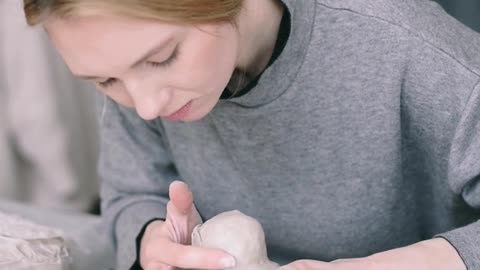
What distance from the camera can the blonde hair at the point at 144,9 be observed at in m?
0.66

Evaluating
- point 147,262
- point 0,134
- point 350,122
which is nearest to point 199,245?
point 147,262

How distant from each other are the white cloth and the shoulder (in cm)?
80

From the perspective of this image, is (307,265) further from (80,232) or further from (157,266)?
(80,232)

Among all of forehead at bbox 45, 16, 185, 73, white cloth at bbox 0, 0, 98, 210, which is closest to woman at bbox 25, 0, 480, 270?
forehead at bbox 45, 16, 185, 73

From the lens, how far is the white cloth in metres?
1.55

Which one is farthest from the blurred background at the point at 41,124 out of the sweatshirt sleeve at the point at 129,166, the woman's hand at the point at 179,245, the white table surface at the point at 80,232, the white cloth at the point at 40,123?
the woman's hand at the point at 179,245

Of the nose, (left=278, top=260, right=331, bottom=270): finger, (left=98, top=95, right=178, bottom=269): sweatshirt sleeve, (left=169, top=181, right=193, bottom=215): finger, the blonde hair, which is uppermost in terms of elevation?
the blonde hair

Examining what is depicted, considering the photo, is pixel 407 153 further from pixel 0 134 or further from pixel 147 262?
pixel 0 134

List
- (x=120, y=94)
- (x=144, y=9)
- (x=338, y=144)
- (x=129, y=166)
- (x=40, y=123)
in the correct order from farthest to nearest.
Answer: (x=40, y=123), (x=129, y=166), (x=338, y=144), (x=120, y=94), (x=144, y=9)

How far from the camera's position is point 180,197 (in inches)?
29.7

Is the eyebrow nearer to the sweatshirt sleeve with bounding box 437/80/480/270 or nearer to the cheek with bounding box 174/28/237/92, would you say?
the cheek with bounding box 174/28/237/92

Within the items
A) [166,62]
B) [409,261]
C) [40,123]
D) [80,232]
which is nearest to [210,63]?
[166,62]

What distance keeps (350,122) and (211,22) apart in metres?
0.23

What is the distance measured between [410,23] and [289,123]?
0.54 ft
